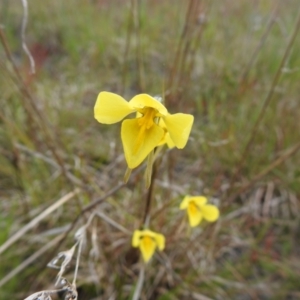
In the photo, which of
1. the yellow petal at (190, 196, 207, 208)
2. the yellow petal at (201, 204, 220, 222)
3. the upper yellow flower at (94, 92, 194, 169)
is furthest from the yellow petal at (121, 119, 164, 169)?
the yellow petal at (201, 204, 220, 222)

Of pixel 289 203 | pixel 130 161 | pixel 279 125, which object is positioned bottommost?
pixel 289 203

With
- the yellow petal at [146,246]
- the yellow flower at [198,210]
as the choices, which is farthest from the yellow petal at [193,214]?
the yellow petal at [146,246]

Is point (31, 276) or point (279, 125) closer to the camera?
point (31, 276)

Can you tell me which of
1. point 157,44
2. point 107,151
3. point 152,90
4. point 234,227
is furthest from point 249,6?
point 234,227

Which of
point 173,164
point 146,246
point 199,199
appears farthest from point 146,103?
point 173,164

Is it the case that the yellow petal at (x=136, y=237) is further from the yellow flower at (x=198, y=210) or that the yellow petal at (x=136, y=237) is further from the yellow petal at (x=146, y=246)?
the yellow flower at (x=198, y=210)

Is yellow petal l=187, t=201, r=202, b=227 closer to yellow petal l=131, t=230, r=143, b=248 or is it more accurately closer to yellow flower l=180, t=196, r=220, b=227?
yellow flower l=180, t=196, r=220, b=227

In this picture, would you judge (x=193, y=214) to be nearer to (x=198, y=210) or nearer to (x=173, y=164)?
(x=198, y=210)

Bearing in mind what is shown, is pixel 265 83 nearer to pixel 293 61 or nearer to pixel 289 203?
pixel 293 61
